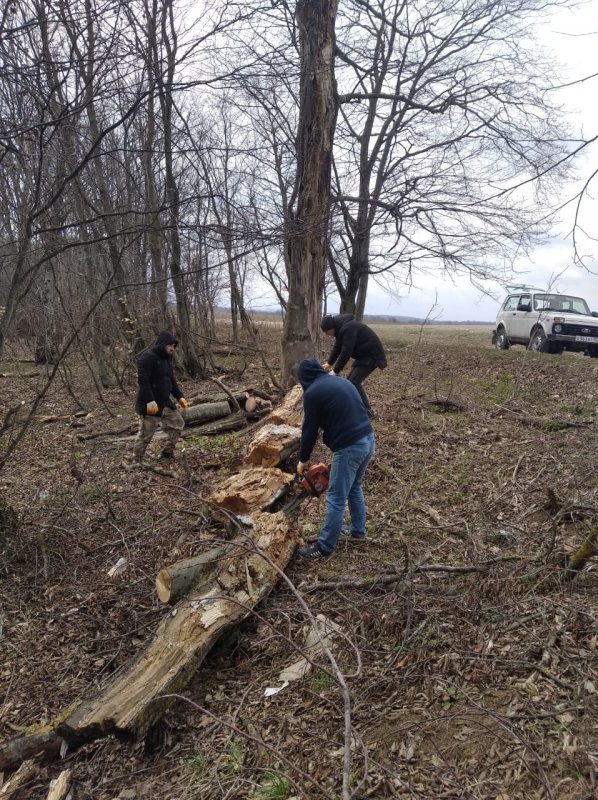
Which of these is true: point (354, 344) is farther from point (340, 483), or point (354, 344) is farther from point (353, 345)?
point (340, 483)

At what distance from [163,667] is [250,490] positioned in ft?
6.92

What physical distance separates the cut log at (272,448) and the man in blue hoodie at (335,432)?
1.64 metres

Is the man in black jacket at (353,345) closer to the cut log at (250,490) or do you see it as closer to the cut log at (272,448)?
the cut log at (272,448)

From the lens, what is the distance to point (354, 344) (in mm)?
7090

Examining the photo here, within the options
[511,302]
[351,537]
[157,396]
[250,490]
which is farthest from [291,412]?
[511,302]

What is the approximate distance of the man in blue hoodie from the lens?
4.39 meters

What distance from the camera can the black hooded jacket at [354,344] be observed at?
7.00 m

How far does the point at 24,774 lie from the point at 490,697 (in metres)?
2.67

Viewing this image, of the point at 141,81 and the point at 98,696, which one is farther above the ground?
the point at 141,81

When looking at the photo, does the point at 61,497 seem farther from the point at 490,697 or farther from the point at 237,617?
the point at 490,697

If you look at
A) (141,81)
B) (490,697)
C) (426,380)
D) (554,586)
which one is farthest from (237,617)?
(426,380)

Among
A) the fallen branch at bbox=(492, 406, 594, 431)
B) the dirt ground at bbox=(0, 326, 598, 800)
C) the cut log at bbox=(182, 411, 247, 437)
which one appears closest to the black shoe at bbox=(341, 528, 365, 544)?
the dirt ground at bbox=(0, 326, 598, 800)

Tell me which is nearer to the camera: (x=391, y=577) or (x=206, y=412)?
(x=391, y=577)

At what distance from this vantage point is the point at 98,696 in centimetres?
294
